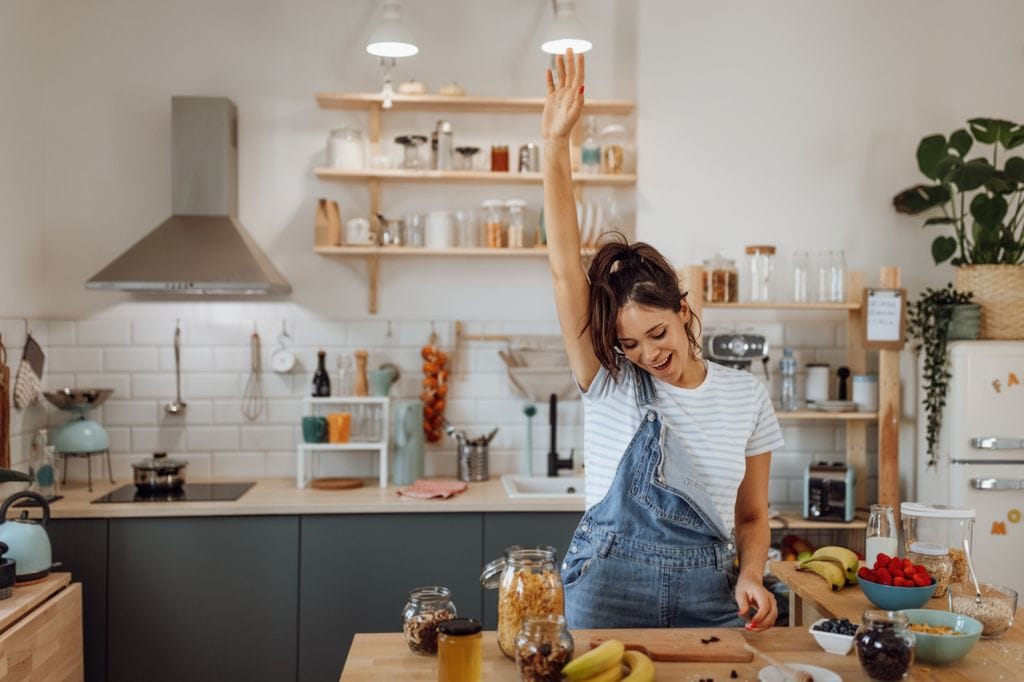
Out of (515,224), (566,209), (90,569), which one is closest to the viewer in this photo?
(566,209)

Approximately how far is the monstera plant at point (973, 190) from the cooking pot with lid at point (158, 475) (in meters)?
3.30

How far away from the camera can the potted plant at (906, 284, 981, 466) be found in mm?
4105

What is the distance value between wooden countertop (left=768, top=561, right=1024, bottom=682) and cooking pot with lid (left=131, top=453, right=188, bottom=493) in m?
2.48

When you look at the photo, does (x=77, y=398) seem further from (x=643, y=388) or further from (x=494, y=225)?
(x=643, y=388)

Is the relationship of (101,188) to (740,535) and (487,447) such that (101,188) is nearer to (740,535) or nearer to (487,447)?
(487,447)

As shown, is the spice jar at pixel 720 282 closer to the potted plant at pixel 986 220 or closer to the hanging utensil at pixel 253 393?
the potted plant at pixel 986 220

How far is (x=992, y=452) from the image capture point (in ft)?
13.2

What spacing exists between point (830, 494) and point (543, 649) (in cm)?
279

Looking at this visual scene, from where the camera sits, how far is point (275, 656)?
12.9 feet

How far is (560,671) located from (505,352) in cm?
289

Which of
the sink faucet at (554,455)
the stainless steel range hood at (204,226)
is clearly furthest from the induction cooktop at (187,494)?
the sink faucet at (554,455)

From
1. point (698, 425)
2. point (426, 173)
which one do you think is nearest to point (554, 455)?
point (426, 173)

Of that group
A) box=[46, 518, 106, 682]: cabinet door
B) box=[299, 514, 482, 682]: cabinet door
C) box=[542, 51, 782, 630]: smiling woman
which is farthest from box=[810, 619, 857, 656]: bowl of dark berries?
box=[46, 518, 106, 682]: cabinet door

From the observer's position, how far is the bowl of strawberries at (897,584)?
222 cm
